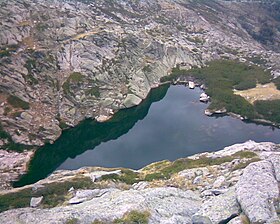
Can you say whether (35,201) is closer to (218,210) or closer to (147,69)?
(218,210)

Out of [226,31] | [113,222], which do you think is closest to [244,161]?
[113,222]

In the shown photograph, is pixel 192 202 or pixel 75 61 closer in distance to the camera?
pixel 192 202

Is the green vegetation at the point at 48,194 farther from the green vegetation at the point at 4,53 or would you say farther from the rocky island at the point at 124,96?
the green vegetation at the point at 4,53

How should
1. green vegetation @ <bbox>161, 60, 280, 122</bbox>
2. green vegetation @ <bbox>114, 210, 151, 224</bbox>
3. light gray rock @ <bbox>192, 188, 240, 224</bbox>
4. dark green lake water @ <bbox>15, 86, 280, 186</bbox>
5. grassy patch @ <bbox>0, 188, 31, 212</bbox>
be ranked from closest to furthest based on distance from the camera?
light gray rock @ <bbox>192, 188, 240, 224</bbox>, green vegetation @ <bbox>114, 210, 151, 224</bbox>, grassy patch @ <bbox>0, 188, 31, 212</bbox>, dark green lake water @ <bbox>15, 86, 280, 186</bbox>, green vegetation @ <bbox>161, 60, 280, 122</bbox>

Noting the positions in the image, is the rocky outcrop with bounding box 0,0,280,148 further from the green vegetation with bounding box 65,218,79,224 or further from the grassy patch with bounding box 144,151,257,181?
the green vegetation with bounding box 65,218,79,224

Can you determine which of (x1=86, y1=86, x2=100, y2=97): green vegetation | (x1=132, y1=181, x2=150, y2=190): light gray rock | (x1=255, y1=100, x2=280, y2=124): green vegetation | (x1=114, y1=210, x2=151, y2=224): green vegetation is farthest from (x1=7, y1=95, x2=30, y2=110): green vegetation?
(x1=114, y1=210, x2=151, y2=224): green vegetation

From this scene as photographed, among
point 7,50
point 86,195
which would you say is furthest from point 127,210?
point 7,50
